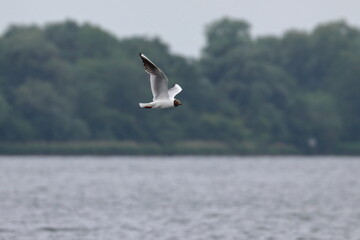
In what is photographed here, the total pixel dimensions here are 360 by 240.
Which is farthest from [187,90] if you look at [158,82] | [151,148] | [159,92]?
[158,82]

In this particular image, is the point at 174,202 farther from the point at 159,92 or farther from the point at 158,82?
the point at 158,82

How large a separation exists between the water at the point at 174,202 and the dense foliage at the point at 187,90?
19778 mm

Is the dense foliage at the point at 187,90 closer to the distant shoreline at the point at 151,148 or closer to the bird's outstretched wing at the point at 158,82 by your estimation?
the distant shoreline at the point at 151,148

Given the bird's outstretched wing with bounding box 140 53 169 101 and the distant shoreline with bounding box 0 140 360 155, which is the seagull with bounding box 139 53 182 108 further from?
the distant shoreline with bounding box 0 140 360 155

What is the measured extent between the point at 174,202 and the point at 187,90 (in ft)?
236

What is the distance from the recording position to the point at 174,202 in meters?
55.0

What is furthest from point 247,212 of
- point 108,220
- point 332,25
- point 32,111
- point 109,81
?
point 332,25

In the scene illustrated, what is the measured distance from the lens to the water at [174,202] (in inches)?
1640

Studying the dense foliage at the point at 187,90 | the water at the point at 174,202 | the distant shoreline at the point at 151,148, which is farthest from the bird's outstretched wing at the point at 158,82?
the dense foliage at the point at 187,90

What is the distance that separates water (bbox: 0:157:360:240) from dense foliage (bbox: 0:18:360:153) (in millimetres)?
19778

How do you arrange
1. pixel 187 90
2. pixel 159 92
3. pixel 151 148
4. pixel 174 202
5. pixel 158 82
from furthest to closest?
pixel 187 90 < pixel 151 148 < pixel 174 202 < pixel 159 92 < pixel 158 82

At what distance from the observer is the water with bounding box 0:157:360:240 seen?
137ft

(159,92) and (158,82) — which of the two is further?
(159,92)

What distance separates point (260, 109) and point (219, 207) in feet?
246
